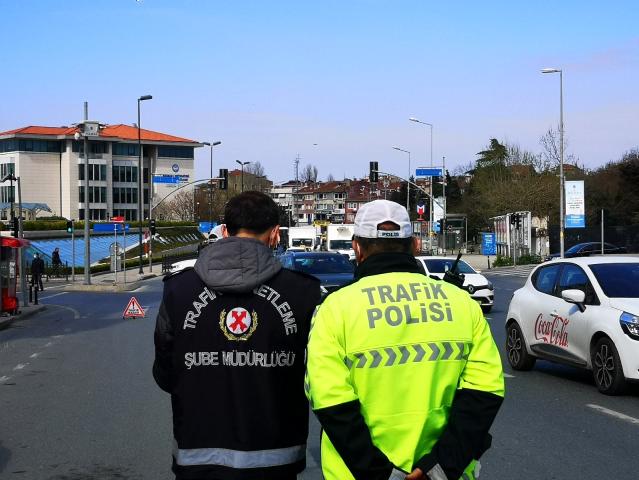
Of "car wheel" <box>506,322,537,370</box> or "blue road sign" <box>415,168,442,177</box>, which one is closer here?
"car wheel" <box>506,322,537,370</box>

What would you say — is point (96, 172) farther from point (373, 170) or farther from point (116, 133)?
point (373, 170)

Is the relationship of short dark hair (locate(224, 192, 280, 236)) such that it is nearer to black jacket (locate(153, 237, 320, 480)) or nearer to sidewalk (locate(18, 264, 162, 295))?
black jacket (locate(153, 237, 320, 480))

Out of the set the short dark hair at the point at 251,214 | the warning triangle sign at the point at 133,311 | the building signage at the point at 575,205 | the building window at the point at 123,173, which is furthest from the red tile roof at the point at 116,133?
the short dark hair at the point at 251,214

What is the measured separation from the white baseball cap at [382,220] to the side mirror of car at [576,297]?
7908mm

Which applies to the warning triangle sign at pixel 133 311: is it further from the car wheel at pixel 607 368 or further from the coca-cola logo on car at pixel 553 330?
the car wheel at pixel 607 368

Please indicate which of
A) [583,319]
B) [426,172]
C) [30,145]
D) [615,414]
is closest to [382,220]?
[615,414]

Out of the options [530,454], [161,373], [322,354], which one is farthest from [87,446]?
[322,354]

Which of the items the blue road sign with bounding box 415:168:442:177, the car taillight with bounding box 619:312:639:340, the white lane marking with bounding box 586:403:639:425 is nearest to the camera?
the white lane marking with bounding box 586:403:639:425

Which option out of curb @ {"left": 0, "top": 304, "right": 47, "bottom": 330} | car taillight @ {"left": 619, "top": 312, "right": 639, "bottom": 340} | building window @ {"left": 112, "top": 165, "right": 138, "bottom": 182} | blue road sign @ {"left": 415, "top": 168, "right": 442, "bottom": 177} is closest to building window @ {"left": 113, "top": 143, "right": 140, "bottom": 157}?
building window @ {"left": 112, "top": 165, "right": 138, "bottom": 182}

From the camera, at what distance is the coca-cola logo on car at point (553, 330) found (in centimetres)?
1158

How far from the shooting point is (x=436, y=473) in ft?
10.4

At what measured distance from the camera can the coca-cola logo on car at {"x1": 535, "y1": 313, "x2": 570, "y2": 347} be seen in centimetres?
1158

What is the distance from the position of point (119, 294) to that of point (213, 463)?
3845cm

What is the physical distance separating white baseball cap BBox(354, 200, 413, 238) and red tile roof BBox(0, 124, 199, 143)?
116 metres
